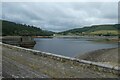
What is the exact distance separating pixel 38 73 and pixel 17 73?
1.19m

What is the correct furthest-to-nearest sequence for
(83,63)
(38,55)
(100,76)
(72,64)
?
(38,55) → (72,64) → (83,63) → (100,76)

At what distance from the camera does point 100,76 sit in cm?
1062

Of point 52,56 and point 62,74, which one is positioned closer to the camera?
point 62,74

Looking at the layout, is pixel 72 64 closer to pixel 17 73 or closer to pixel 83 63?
pixel 83 63

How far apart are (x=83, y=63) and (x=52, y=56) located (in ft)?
14.7

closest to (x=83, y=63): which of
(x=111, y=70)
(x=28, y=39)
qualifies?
(x=111, y=70)

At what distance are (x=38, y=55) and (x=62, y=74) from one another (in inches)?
349

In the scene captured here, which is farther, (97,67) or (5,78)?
(97,67)

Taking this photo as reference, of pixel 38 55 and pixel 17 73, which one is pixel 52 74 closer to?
pixel 17 73

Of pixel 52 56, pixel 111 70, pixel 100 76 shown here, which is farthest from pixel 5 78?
pixel 52 56

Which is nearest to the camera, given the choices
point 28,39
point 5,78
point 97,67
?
point 5,78

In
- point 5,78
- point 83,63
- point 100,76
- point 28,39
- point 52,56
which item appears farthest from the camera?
point 28,39

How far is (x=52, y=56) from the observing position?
17125mm

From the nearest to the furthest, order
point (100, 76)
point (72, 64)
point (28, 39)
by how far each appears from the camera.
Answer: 1. point (100, 76)
2. point (72, 64)
3. point (28, 39)
